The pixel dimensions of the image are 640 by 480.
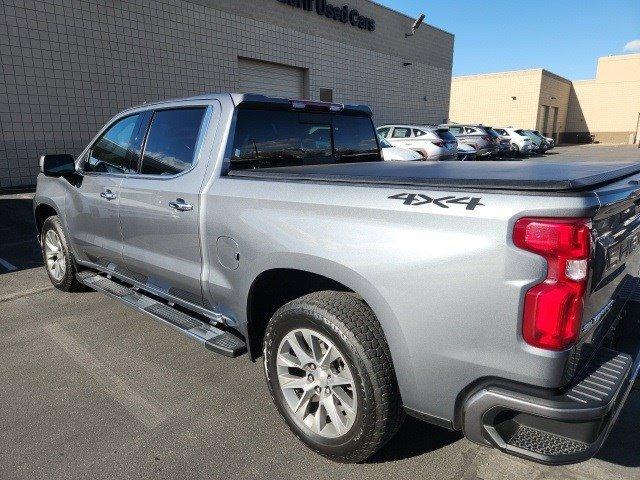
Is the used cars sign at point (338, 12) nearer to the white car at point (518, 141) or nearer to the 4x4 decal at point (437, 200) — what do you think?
the white car at point (518, 141)

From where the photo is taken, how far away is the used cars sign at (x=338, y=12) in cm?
1644

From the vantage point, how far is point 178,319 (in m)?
3.12

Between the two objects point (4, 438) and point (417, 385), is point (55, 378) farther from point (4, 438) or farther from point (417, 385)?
point (417, 385)

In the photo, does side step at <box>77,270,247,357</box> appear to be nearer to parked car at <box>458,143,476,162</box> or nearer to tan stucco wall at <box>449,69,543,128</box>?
parked car at <box>458,143,476,162</box>

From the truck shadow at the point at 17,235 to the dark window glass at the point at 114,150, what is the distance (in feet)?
8.51

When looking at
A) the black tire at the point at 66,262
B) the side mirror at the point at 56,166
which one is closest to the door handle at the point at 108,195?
the side mirror at the point at 56,166

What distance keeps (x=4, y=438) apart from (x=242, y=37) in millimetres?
13957

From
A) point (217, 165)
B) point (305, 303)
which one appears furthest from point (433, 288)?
point (217, 165)

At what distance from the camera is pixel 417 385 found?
1.96 m

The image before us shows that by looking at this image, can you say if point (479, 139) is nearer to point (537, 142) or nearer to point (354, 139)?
point (537, 142)

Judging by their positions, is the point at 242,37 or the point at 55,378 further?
the point at 242,37

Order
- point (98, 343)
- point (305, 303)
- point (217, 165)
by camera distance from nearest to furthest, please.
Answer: point (305, 303) < point (217, 165) < point (98, 343)

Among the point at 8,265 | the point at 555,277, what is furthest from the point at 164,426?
the point at 8,265

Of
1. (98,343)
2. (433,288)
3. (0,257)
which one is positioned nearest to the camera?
(433,288)
